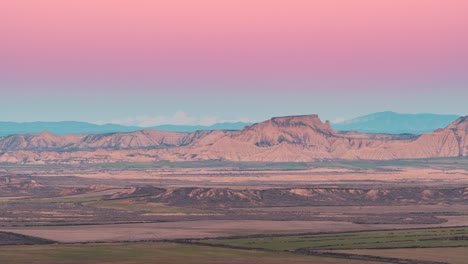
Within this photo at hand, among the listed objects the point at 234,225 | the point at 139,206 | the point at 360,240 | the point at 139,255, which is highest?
the point at 139,206

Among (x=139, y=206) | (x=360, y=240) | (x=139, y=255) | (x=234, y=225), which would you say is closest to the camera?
(x=139, y=255)

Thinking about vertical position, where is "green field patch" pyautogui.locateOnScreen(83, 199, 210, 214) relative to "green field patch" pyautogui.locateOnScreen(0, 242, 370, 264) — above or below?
above

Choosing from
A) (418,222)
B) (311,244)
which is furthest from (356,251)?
(418,222)

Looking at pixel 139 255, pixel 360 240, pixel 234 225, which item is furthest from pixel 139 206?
pixel 139 255

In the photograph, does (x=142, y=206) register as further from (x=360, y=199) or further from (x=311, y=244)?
(x=311, y=244)

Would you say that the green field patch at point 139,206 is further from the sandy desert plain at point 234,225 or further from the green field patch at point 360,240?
the green field patch at point 360,240

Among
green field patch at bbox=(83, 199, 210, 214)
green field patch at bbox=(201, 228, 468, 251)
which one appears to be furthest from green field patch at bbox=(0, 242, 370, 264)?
green field patch at bbox=(83, 199, 210, 214)

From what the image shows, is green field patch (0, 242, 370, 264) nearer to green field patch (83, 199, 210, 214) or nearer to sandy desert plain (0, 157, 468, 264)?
sandy desert plain (0, 157, 468, 264)

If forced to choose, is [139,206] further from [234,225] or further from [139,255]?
[139,255]

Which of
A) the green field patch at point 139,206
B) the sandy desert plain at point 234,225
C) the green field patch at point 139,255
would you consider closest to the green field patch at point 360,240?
the sandy desert plain at point 234,225
